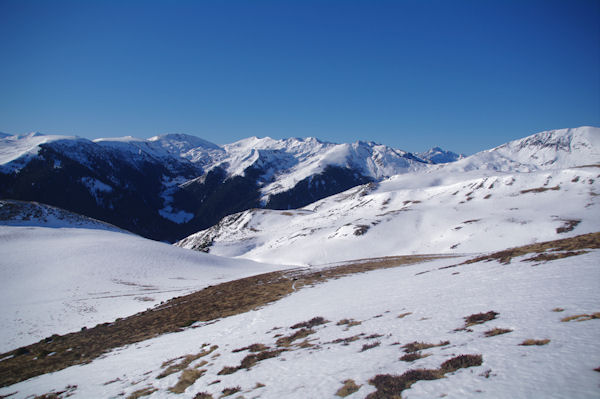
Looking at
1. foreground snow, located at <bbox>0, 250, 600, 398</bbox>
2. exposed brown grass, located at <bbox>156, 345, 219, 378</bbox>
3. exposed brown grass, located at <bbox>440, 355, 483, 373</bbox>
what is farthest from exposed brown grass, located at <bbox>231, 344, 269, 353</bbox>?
exposed brown grass, located at <bbox>440, 355, 483, 373</bbox>

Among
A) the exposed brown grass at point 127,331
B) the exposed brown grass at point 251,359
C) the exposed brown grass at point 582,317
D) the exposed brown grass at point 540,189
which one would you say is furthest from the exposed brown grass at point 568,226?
the exposed brown grass at point 251,359

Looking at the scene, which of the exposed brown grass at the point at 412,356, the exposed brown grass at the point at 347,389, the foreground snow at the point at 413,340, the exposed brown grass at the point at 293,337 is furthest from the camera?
the exposed brown grass at the point at 293,337

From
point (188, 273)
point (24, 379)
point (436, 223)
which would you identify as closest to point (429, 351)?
point (24, 379)

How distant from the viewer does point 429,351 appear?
32.8 feet

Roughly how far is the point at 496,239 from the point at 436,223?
2454cm

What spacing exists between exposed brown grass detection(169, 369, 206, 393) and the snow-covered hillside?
74.7 feet

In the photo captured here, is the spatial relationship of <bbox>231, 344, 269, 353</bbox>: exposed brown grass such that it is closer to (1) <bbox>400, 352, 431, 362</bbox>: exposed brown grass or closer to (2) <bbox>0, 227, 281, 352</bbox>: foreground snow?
(1) <bbox>400, 352, 431, 362</bbox>: exposed brown grass

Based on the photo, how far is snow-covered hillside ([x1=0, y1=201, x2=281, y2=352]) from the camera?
3131cm

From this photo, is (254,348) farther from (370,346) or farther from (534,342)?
(534,342)

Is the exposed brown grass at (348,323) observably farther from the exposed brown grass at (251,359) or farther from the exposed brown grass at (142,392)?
the exposed brown grass at (142,392)

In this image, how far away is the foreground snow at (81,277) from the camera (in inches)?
1232

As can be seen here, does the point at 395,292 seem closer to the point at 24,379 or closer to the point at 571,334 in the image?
the point at 571,334

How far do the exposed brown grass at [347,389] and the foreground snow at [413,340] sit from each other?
213mm

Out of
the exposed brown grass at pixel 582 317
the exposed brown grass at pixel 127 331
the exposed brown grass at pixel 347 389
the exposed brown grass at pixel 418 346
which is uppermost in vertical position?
the exposed brown grass at pixel 582 317
